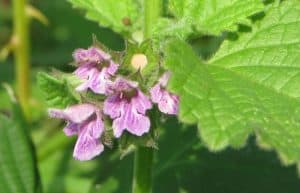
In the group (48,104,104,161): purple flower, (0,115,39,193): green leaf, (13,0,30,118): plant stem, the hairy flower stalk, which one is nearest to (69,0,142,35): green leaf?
the hairy flower stalk

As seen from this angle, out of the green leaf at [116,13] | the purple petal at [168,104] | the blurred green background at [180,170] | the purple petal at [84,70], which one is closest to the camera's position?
the purple petal at [168,104]

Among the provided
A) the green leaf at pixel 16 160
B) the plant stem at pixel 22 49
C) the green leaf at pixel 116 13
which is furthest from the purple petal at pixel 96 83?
the plant stem at pixel 22 49

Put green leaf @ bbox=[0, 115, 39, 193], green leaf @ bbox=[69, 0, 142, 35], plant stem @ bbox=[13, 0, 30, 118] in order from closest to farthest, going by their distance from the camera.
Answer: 1. green leaf @ bbox=[69, 0, 142, 35]
2. green leaf @ bbox=[0, 115, 39, 193]
3. plant stem @ bbox=[13, 0, 30, 118]

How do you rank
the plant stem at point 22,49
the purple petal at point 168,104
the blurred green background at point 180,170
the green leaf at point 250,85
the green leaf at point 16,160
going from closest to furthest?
the green leaf at point 250,85
the purple petal at point 168,104
the green leaf at point 16,160
the blurred green background at point 180,170
the plant stem at point 22,49

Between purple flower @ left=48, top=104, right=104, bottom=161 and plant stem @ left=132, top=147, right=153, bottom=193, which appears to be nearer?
purple flower @ left=48, top=104, right=104, bottom=161

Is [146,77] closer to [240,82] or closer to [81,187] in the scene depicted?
[240,82]

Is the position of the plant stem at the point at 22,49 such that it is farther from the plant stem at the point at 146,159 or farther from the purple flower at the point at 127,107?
the purple flower at the point at 127,107

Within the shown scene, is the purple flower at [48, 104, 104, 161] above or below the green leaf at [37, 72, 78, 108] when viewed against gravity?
below

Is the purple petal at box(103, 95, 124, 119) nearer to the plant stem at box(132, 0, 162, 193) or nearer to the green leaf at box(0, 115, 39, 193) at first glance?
the plant stem at box(132, 0, 162, 193)

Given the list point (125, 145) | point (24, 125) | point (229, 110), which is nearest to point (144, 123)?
point (125, 145)
